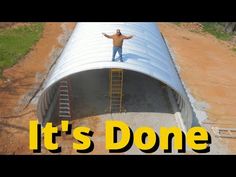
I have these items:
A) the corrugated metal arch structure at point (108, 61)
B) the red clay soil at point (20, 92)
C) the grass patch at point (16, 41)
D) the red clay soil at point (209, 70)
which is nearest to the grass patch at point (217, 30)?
the red clay soil at point (209, 70)

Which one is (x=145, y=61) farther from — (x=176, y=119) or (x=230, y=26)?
(x=230, y=26)

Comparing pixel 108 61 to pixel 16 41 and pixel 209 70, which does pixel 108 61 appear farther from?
pixel 16 41

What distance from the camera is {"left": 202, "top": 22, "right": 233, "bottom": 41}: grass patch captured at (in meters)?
32.2

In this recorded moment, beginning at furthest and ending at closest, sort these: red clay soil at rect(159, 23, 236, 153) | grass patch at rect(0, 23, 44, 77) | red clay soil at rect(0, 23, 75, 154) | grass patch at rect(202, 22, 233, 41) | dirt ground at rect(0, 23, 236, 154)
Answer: grass patch at rect(202, 22, 233, 41) < grass patch at rect(0, 23, 44, 77) < red clay soil at rect(159, 23, 236, 153) < dirt ground at rect(0, 23, 236, 154) < red clay soil at rect(0, 23, 75, 154)

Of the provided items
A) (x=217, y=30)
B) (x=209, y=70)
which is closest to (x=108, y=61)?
(x=209, y=70)

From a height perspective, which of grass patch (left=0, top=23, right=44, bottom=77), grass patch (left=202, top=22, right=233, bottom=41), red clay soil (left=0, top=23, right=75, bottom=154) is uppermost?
grass patch (left=202, top=22, right=233, bottom=41)

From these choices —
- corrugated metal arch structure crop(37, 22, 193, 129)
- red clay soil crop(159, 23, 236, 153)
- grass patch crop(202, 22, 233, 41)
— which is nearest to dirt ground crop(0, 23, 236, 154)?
red clay soil crop(159, 23, 236, 153)

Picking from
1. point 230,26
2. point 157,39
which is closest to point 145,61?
point 157,39

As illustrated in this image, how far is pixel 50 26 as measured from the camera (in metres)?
30.9

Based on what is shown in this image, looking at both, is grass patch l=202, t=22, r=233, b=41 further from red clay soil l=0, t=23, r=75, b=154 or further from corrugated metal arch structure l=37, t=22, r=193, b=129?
red clay soil l=0, t=23, r=75, b=154

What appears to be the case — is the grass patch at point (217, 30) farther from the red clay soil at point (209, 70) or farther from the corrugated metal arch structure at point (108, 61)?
the corrugated metal arch structure at point (108, 61)

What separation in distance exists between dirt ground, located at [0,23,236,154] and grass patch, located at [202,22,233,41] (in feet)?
3.85

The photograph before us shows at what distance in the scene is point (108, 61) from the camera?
52.3ft

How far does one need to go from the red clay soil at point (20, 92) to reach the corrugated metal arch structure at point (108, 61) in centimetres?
121
